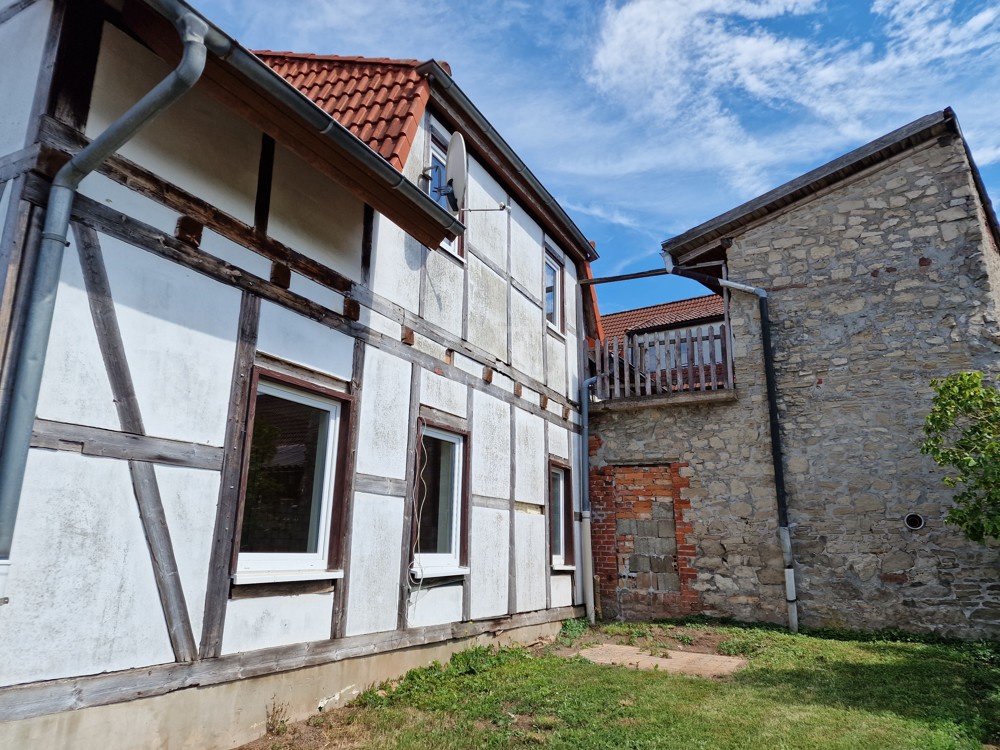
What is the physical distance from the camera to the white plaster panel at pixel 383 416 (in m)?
5.20

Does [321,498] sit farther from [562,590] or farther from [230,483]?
[562,590]

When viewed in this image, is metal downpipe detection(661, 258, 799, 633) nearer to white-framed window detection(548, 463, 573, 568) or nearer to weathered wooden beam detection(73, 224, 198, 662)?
white-framed window detection(548, 463, 573, 568)

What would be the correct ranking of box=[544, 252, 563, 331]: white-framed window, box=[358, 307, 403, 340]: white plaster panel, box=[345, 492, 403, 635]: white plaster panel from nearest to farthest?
box=[345, 492, 403, 635]: white plaster panel, box=[358, 307, 403, 340]: white plaster panel, box=[544, 252, 563, 331]: white-framed window

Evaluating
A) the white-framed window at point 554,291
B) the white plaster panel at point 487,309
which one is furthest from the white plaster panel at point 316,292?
the white-framed window at point 554,291

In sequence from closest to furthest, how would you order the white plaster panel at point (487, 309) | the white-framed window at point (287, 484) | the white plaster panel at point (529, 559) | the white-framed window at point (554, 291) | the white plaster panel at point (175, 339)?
the white plaster panel at point (175, 339) → the white-framed window at point (287, 484) → the white plaster panel at point (487, 309) → the white plaster panel at point (529, 559) → the white-framed window at point (554, 291)

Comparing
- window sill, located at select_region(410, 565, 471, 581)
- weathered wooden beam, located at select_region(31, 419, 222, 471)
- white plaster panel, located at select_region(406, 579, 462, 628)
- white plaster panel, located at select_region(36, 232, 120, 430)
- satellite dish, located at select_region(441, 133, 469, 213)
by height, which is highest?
satellite dish, located at select_region(441, 133, 469, 213)

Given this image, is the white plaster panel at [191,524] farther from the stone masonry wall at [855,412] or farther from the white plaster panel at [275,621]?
the stone masonry wall at [855,412]

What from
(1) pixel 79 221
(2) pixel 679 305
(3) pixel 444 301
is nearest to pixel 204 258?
(1) pixel 79 221

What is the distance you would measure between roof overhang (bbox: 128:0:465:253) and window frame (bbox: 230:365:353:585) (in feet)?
4.69

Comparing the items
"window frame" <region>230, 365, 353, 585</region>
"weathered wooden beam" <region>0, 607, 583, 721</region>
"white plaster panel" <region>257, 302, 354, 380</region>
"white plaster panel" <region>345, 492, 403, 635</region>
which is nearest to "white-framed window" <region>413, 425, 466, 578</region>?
"white plaster panel" <region>345, 492, 403, 635</region>

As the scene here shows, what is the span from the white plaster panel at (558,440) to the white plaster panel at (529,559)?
1019 millimetres

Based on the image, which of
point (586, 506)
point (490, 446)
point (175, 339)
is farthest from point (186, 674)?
point (586, 506)

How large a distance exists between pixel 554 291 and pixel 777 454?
3.69m

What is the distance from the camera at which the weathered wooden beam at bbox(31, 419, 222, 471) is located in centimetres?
312
